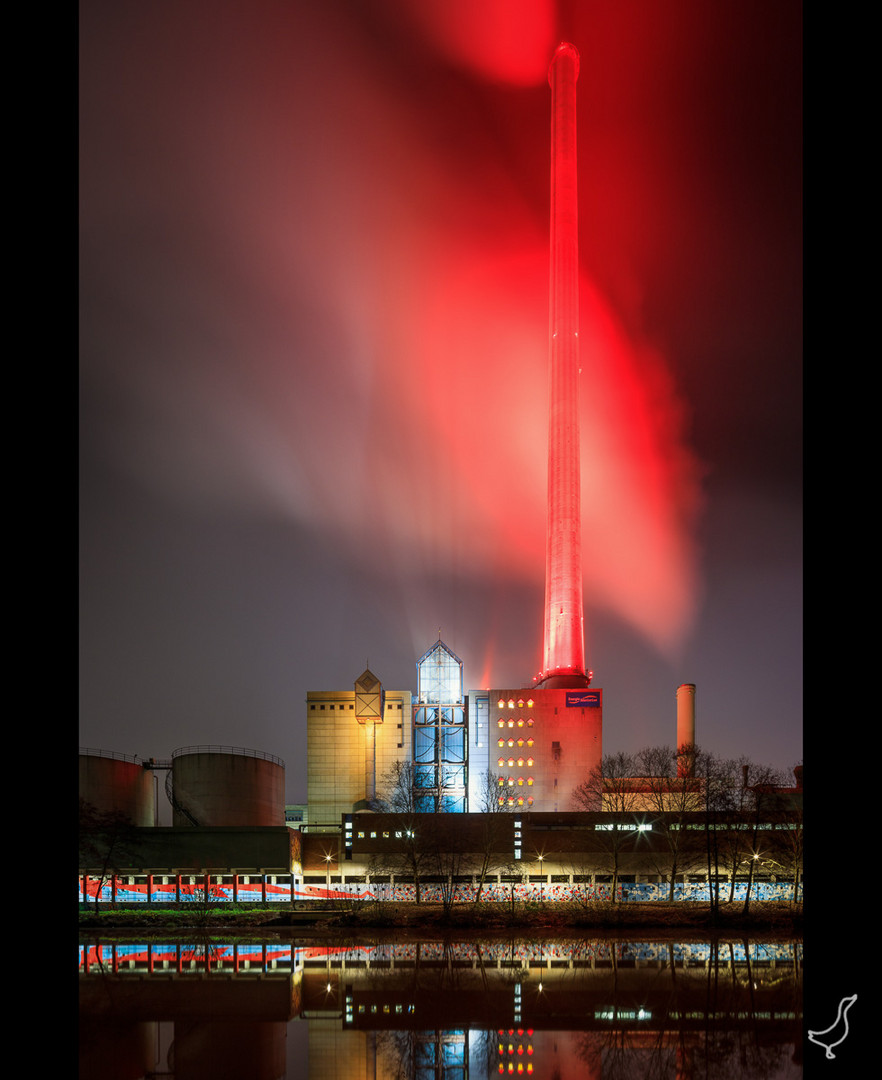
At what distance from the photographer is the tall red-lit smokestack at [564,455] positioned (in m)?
80.1

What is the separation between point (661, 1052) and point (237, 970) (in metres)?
11.5

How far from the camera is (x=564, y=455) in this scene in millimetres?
81438

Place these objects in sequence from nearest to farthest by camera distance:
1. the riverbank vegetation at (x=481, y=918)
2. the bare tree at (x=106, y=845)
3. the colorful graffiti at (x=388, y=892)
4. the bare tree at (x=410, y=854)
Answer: the riverbank vegetation at (x=481, y=918), the colorful graffiti at (x=388, y=892), the bare tree at (x=106, y=845), the bare tree at (x=410, y=854)

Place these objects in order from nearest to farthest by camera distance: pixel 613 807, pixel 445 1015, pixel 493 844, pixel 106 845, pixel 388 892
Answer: pixel 445 1015 → pixel 106 845 → pixel 388 892 → pixel 493 844 → pixel 613 807

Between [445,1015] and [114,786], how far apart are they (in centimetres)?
4780

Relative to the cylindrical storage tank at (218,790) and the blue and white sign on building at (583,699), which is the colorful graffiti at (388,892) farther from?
the blue and white sign on building at (583,699)

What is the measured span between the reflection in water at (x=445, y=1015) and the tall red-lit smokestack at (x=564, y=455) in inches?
2213

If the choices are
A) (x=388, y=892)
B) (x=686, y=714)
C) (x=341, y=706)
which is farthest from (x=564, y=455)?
(x=388, y=892)

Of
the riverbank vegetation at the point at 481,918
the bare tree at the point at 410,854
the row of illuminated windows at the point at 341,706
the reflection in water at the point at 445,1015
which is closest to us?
the reflection in water at the point at 445,1015

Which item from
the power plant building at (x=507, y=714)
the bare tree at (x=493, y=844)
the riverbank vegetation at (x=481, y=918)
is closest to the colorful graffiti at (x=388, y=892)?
the bare tree at (x=493, y=844)

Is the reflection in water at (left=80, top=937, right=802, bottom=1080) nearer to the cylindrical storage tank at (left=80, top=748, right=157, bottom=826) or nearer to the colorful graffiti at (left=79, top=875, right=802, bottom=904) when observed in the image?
the colorful graffiti at (left=79, top=875, right=802, bottom=904)

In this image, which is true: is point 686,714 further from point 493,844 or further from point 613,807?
point 493,844
